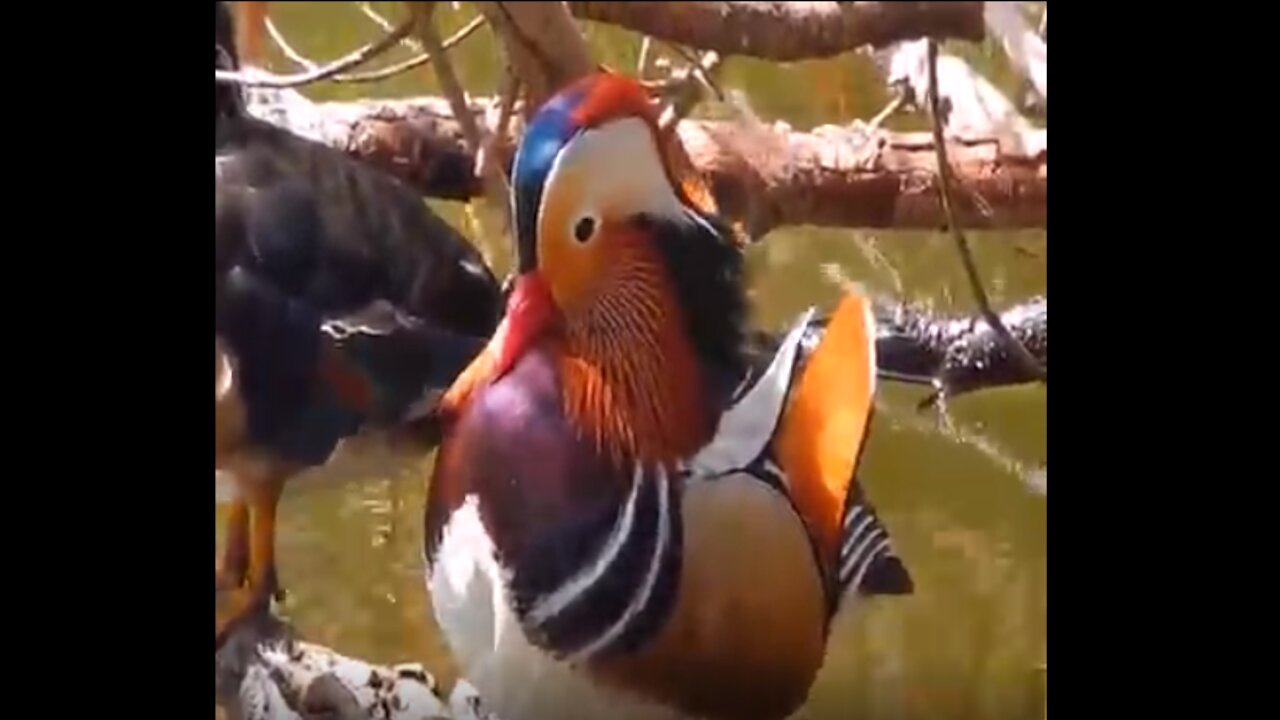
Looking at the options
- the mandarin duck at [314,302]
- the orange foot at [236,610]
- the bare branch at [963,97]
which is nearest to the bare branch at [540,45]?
the mandarin duck at [314,302]

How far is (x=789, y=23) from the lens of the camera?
1.33m

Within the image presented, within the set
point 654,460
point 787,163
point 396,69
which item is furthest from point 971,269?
point 396,69

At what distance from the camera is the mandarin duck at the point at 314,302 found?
1383 mm

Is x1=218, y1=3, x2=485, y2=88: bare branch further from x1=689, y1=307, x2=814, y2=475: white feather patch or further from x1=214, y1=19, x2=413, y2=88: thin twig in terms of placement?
x1=689, y1=307, x2=814, y2=475: white feather patch

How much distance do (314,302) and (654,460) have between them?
314 millimetres

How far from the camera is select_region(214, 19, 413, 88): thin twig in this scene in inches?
54.6

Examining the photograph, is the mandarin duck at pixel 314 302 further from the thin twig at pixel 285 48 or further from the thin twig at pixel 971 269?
the thin twig at pixel 971 269

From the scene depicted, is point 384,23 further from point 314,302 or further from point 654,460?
point 654,460

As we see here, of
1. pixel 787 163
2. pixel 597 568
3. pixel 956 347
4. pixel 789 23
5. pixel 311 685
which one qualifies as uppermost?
pixel 789 23

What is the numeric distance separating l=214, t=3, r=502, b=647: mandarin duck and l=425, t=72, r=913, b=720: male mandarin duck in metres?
0.07

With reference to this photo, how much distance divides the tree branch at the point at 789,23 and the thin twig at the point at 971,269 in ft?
0.21
